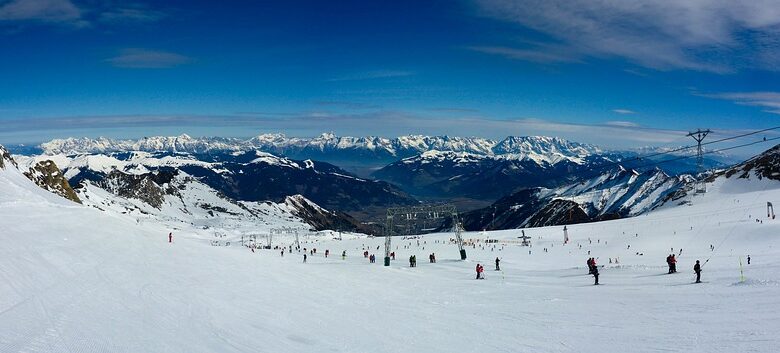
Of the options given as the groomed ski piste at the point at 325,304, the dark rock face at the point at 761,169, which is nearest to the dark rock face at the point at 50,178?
the groomed ski piste at the point at 325,304

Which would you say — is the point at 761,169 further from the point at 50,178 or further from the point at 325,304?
the point at 50,178

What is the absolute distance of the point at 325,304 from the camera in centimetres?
2461

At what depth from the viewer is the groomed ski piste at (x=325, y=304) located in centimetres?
1412

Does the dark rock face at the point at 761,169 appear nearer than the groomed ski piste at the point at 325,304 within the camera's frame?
No

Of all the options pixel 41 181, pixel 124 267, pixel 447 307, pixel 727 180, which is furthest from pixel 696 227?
pixel 41 181

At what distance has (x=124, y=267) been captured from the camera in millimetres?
25828

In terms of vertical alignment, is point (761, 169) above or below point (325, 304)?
above

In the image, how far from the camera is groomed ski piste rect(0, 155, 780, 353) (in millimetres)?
14117

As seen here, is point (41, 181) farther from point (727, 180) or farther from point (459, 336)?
point (727, 180)

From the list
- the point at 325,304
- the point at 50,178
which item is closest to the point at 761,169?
the point at 325,304

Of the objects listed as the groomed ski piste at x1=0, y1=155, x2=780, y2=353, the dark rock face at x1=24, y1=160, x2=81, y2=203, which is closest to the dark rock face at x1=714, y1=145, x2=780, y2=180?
the groomed ski piste at x1=0, y1=155, x2=780, y2=353

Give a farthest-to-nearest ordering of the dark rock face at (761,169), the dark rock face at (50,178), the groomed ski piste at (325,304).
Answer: the dark rock face at (761,169) → the dark rock face at (50,178) → the groomed ski piste at (325,304)

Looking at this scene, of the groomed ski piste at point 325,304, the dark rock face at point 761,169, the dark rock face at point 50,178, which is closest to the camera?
the groomed ski piste at point 325,304

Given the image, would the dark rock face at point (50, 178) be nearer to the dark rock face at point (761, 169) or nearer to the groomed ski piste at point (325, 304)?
the groomed ski piste at point (325, 304)
